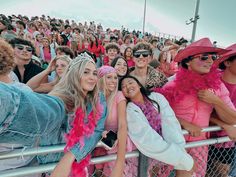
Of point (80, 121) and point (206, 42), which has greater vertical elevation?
point (206, 42)

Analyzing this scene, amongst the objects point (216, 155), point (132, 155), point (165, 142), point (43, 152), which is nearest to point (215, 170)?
point (216, 155)

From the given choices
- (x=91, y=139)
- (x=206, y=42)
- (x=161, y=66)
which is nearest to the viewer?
(x=91, y=139)

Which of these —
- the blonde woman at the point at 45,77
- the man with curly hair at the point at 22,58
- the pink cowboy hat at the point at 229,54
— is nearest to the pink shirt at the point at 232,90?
the pink cowboy hat at the point at 229,54

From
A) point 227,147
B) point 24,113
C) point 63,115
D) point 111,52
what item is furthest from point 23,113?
point 111,52

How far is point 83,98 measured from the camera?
1.62m

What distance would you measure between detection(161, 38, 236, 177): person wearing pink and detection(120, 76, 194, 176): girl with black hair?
192 mm

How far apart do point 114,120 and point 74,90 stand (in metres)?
0.50

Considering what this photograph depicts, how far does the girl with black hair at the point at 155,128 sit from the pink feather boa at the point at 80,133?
39 centimetres

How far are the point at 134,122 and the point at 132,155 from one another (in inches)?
9.4

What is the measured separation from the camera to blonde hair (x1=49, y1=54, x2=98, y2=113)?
4.96 ft

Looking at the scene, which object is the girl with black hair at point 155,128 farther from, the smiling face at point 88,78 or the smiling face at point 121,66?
the smiling face at point 121,66

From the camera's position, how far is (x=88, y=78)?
175cm

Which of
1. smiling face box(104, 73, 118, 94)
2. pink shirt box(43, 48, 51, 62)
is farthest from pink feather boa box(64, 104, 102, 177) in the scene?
pink shirt box(43, 48, 51, 62)

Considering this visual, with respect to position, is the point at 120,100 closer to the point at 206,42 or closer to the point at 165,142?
→ the point at 165,142
